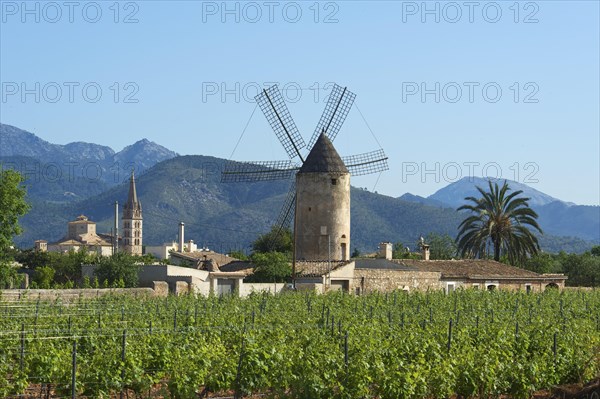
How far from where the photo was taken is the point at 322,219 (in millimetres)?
44594

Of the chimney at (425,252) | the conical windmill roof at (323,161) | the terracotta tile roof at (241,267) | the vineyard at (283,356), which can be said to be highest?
the conical windmill roof at (323,161)

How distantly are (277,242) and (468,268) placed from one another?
1054 centimetres

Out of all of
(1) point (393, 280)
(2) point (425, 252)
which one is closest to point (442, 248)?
(2) point (425, 252)

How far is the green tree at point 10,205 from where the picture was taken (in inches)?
1620

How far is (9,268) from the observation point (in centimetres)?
4181

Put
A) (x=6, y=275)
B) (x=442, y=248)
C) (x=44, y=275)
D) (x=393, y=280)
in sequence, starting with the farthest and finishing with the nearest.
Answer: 1. (x=442, y=248)
2. (x=44, y=275)
3. (x=393, y=280)
4. (x=6, y=275)

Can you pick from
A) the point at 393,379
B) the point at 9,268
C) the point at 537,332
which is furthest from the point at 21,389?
the point at 9,268

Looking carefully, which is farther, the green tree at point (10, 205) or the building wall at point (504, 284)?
the building wall at point (504, 284)

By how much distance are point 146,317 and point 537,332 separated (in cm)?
956

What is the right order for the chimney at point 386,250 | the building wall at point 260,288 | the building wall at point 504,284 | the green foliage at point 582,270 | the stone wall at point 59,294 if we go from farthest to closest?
1. the green foliage at point 582,270
2. the chimney at point 386,250
3. the building wall at point 504,284
4. the building wall at point 260,288
5. the stone wall at point 59,294

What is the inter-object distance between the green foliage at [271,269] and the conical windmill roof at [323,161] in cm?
401

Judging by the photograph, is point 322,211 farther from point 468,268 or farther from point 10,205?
point 10,205

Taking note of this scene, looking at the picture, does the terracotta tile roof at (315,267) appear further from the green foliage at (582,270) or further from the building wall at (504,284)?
the green foliage at (582,270)

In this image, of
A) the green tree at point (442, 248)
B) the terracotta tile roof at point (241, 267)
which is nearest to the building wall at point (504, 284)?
the terracotta tile roof at point (241, 267)
